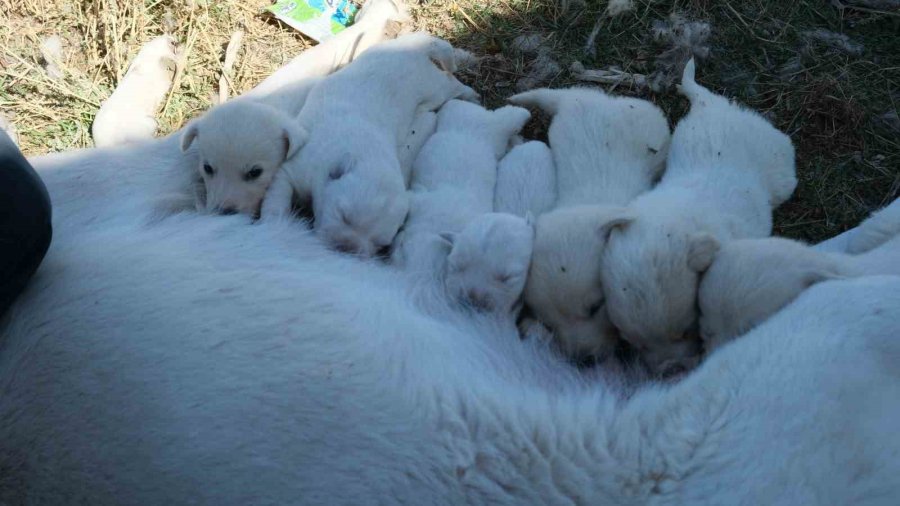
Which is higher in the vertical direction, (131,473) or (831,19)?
(831,19)

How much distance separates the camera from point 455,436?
204cm

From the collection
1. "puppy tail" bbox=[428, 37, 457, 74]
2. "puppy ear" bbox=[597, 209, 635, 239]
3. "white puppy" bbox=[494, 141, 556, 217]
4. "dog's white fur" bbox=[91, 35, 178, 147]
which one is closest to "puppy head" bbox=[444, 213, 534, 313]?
"puppy ear" bbox=[597, 209, 635, 239]

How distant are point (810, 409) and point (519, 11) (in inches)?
108

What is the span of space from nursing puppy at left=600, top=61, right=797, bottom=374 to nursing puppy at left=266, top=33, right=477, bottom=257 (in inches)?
29.8

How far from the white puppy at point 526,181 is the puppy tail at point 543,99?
236 millimetres

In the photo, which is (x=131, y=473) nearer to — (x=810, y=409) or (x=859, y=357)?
(x=810, y=409)

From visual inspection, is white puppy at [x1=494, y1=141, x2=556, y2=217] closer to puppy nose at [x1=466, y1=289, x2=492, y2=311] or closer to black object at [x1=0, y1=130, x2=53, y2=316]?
puppy nose at [x1=466, y1=289, x2=492, y2=311]

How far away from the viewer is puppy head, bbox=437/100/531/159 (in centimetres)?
341

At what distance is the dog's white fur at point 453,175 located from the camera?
2.86 meters

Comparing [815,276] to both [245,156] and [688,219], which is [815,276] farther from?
[245,156]

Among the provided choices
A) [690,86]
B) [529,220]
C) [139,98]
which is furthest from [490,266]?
[139,98]

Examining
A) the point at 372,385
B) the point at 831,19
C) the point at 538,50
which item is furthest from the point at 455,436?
the point at 831,19

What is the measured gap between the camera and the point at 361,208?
9.14 feet

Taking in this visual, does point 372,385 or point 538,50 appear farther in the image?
point 538,50
